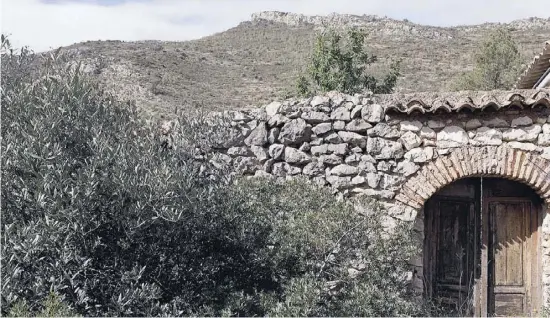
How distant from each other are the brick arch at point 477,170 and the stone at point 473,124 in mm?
257

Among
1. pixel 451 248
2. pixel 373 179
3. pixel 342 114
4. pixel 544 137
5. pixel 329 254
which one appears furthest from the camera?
pixel 451 248

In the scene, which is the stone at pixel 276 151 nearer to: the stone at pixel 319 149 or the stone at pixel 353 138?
the stone at pixel 319 149

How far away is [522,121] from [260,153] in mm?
3166

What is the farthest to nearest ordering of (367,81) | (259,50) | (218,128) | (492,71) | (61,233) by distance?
(259,50)
(492,71)
(367,81)
(218,128)
(61,233)

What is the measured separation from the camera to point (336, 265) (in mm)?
6078

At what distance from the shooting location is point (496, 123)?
7.13 meters

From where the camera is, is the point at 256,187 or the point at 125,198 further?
the point at 256,187

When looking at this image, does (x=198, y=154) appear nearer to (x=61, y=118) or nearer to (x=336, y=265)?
(x=61, y=118)

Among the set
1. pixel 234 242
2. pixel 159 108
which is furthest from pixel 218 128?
pixel 159 108

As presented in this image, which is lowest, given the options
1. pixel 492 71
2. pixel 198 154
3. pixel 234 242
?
pixel 234 242

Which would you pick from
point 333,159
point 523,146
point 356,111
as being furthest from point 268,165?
point 523,146

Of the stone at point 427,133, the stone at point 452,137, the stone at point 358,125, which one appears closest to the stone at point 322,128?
the stone at point 358,125

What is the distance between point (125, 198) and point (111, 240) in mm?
459

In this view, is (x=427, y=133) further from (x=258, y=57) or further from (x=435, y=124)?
(x=258, y=57)
